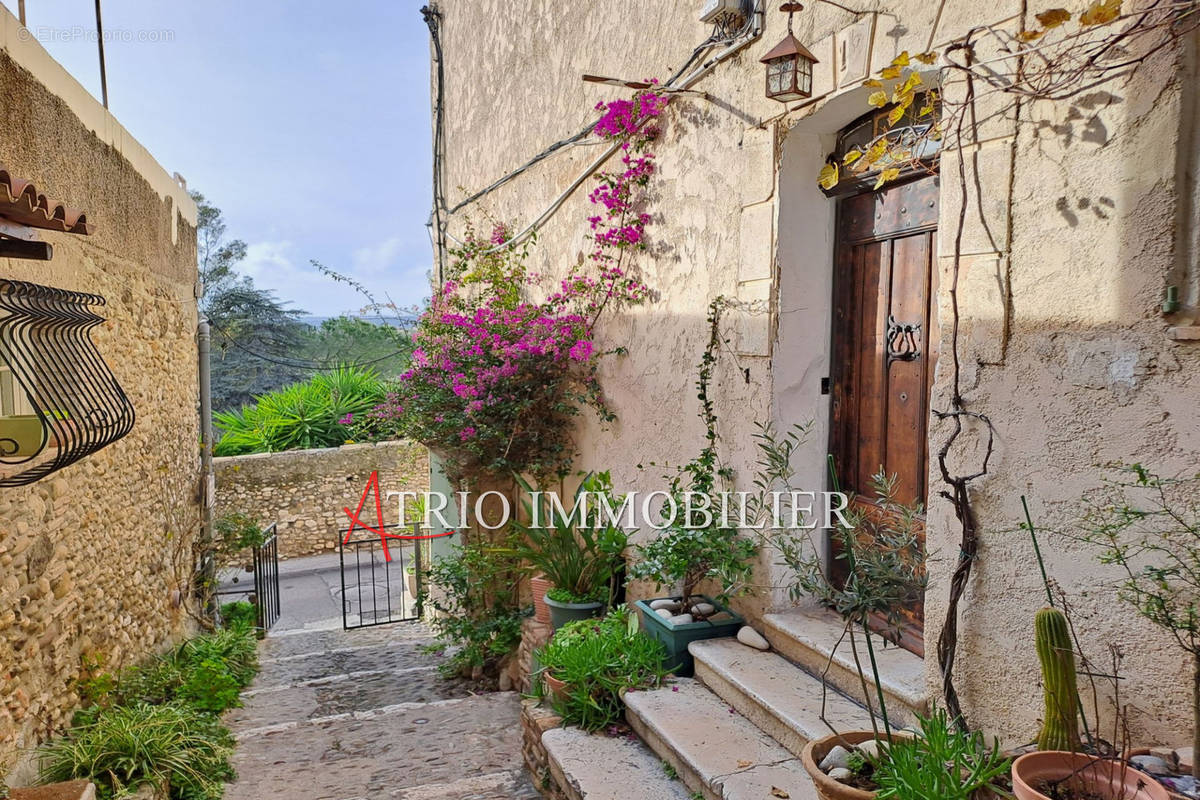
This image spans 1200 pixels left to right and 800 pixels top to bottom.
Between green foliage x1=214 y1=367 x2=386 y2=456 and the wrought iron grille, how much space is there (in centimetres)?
1010

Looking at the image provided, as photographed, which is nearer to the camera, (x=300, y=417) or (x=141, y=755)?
(x=141, y=755)

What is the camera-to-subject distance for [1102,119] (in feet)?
6.63

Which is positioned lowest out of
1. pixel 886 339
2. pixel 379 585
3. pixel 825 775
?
pixel 379 585

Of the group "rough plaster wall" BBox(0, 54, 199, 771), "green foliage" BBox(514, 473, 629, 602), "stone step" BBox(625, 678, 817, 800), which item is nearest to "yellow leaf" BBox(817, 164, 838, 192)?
"stone step" BBox(625, 678, 817, 800)

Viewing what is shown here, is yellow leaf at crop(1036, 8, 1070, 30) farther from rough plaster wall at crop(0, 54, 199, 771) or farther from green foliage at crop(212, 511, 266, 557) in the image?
green foliage at crop(212, 511, 266, 557)

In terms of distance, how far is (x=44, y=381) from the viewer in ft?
9.14

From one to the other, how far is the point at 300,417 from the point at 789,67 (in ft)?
39.3

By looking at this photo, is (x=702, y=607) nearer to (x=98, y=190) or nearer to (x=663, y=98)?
(x=663, y=98)

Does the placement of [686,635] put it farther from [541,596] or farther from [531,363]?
[531,363]

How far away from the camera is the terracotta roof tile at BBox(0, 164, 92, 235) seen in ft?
6.70

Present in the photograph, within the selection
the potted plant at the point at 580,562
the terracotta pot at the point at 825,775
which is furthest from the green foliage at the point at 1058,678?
the potted plant at the point at 580,562

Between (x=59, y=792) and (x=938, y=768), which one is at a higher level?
(x=938, y=768)

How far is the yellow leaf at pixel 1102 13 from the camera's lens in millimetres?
1792

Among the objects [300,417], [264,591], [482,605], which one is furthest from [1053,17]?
[300,417]
